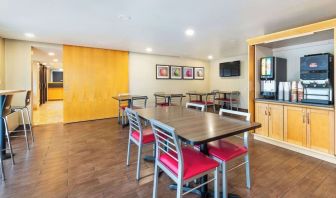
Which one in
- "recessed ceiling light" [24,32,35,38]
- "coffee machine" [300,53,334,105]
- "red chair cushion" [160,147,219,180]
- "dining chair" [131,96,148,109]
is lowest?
"red chair cushion" [160,147,219,180]

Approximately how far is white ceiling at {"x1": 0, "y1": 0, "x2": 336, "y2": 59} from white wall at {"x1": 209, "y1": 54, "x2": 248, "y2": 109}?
9.03 feet

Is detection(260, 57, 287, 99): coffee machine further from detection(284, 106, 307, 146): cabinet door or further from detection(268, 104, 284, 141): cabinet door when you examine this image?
detection(284, 106, 307, 146): cabinet door

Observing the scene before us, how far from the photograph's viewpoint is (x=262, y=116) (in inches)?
136

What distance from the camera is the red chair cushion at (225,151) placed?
164cm

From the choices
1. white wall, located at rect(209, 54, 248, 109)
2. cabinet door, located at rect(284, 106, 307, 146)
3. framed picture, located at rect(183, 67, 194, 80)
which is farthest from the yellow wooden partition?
cabinet door, located at rect(284, 106, 307, 146)

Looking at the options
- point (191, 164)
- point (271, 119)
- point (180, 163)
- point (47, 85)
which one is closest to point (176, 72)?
point (271, 119)

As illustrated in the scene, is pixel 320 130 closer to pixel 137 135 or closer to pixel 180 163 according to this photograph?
pixel 180 163

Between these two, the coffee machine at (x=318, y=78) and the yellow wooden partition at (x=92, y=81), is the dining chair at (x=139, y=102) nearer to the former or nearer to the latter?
the yellow wooden partition at (x=92, y=81)

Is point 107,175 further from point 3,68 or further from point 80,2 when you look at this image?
point 3,68

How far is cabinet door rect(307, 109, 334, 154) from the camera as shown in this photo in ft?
8.34

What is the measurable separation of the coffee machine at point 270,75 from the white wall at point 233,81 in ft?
10.5

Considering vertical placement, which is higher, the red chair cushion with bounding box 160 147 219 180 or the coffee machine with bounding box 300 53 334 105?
the coffee machine with bounding box 300 53 334 105

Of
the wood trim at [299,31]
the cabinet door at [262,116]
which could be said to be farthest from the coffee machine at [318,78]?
the cabinet door at [262,116]

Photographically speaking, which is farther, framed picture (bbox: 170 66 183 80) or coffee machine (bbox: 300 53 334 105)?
framed picture (bbox: 170 66 183 80)
